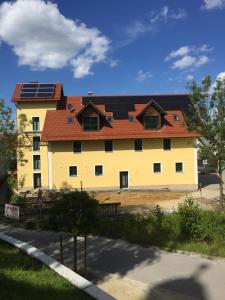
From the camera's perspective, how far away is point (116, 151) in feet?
119

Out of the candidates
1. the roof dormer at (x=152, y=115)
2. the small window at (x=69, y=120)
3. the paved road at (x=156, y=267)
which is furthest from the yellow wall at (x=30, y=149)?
the paved road at (x=156, y=267)

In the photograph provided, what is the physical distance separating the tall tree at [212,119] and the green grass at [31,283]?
Answer: 576 inches

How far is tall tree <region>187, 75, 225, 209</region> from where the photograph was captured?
21.9 meters

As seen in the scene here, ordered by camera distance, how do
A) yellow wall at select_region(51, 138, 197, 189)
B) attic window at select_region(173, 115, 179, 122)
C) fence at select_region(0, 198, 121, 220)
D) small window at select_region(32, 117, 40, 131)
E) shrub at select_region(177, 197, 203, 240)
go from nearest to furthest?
shrub at select_region(177, 197, 203, 240)
fence at select_region(0, 198, 121, 220)
yellow wall at select_region(51, 138, 197, 189)
attic window at select_region(173, 115, 179, 122)
small window at select_region(32, 117, 40, 131)

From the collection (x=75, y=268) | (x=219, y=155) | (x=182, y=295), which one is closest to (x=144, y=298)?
(x=182, y=295)

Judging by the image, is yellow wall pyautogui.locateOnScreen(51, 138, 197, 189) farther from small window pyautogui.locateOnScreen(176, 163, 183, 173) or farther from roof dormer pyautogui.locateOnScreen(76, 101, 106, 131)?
roof dormer pyautogui.locateOnScreen(76, 101, 106, 131)

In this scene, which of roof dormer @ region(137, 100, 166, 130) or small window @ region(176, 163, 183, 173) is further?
small window @ region(176, 163, 183, 173)

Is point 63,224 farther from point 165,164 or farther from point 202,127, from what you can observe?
point 165,164

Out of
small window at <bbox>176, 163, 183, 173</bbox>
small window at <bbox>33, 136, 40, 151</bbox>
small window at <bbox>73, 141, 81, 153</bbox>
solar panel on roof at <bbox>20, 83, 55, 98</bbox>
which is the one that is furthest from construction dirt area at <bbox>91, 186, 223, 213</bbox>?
solar panel on roof at <bbox>20, 83, 55, 98</bbox>

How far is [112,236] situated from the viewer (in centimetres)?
1619

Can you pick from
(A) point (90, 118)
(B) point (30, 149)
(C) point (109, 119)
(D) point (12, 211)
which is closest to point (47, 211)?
(D) point (12, 211)

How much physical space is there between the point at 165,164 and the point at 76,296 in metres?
29.6

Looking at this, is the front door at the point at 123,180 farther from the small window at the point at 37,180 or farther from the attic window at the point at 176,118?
the small window at the point at 37,180

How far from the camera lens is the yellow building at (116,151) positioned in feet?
117
